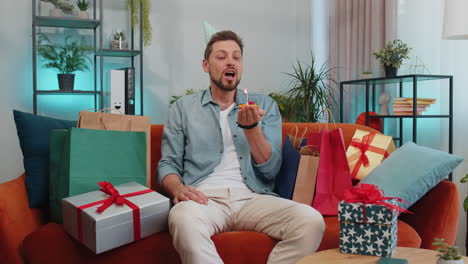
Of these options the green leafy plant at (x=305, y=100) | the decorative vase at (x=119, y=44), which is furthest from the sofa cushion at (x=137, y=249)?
the green leafy plant at (x=305, y=100)

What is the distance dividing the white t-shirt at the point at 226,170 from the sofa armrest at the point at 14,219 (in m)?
0.68

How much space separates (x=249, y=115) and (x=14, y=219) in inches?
38.4

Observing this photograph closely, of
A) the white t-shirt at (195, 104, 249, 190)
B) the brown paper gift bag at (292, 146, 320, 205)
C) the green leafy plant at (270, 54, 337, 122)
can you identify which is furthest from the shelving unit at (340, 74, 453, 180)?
the white t-shirt at (195, 104, 249, 190)

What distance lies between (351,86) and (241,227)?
2511 millimetres

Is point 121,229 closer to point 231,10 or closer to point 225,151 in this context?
point 225,151

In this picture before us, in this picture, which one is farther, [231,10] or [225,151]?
[231,10]

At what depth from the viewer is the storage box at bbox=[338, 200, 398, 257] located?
4.37ft

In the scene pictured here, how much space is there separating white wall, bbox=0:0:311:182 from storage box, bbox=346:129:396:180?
225cm

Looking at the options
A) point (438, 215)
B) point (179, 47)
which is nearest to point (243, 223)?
point (438, 215)

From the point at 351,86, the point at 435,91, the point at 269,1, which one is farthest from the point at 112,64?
the point at 435,91

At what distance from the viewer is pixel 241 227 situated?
1.76 meters

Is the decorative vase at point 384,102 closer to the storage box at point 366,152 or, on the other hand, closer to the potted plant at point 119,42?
the storage box at point 366,152

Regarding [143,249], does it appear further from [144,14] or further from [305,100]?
[305,100]

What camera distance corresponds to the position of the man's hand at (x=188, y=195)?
1740 mm
